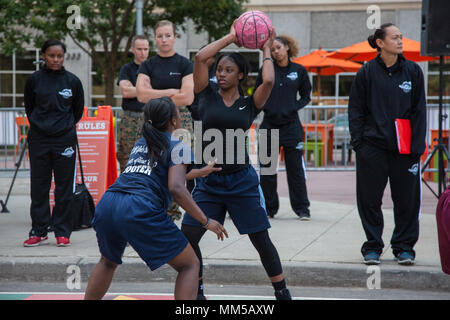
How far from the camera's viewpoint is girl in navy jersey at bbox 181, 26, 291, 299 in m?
4.90

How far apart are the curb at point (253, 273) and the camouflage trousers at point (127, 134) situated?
2063mm

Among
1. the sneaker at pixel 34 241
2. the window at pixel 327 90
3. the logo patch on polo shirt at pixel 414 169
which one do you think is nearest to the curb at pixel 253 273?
the sneaker at pixel 34 241

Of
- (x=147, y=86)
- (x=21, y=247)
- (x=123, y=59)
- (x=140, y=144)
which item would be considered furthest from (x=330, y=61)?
(x=140, y=144)

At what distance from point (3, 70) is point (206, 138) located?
22.0 metres

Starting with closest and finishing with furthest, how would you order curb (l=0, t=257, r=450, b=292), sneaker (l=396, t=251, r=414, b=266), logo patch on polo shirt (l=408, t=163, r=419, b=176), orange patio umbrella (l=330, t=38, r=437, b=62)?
1. curb (l=0, t=257, r=450, b=292)
2. sneaker (l=396, t=251, r=414, b=266)
3. logo patch on polo shirt (l=408, t=163, r=419, b=176)
4. orange patio umbrella (l=330, t=38, r=437, b=62)

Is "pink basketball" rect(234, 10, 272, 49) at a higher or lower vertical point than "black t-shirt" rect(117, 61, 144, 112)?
higher

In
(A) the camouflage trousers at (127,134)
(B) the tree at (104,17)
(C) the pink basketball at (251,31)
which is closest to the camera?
(C) the pink basketball at (251,31)

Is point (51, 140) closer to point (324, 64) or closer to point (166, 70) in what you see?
point (166, 70)

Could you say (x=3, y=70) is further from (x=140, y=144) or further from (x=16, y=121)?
(x=140, y=144)

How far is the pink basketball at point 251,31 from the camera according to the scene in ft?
16.7

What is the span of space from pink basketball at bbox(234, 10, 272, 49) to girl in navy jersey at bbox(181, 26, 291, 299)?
81mm

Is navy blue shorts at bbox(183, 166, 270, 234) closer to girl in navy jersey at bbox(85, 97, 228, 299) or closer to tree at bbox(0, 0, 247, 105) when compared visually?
girl in navy jersey at bbox(85, 97, 228, 299)

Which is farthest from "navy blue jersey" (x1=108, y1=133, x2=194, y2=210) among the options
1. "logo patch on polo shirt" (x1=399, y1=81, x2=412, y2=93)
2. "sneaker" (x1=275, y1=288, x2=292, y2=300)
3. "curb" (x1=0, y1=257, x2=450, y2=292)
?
"logo patch on polo shirt" (x1=399, y1=81, x2=412, y2=93)

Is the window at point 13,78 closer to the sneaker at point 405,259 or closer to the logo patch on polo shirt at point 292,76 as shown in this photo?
the logo patch on polo shirt at point 292,76
